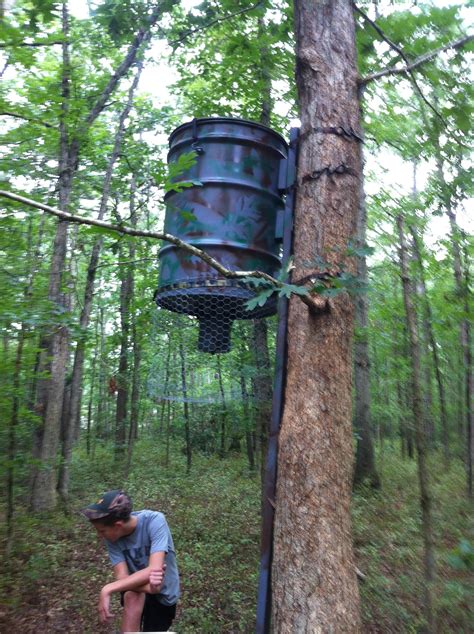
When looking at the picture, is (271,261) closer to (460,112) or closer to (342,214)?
(342,214)

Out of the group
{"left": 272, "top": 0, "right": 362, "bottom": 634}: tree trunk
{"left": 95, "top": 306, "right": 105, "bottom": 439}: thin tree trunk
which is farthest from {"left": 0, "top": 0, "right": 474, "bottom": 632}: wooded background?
{"left": 95, "top": 306, "right": 105, "bottom": 439}: thin tree trunk

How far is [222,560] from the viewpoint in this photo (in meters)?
6.29

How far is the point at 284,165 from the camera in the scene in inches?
135

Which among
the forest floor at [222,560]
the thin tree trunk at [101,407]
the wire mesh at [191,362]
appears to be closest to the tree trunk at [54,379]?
the forest floor at [222,560]

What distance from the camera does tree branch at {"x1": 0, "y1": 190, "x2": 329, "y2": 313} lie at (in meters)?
2.13

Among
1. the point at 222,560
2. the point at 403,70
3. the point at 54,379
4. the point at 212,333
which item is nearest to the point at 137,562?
the point at 212,333

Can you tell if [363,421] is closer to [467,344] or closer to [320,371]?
[467,344]

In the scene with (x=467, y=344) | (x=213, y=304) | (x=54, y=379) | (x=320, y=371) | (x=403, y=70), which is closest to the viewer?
(x=320, y=371)

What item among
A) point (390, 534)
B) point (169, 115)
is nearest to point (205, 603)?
point (390, 534)

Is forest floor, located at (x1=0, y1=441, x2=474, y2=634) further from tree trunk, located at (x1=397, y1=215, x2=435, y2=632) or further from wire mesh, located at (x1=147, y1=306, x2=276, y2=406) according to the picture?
wire mesh, located at (x1=147, y1=306, x2=276, y2=406)

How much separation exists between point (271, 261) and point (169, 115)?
807 centimetres

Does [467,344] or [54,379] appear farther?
[54,379]

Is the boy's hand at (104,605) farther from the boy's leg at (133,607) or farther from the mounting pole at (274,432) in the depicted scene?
the mounting pole at (274,432)

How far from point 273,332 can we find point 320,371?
2245mm
